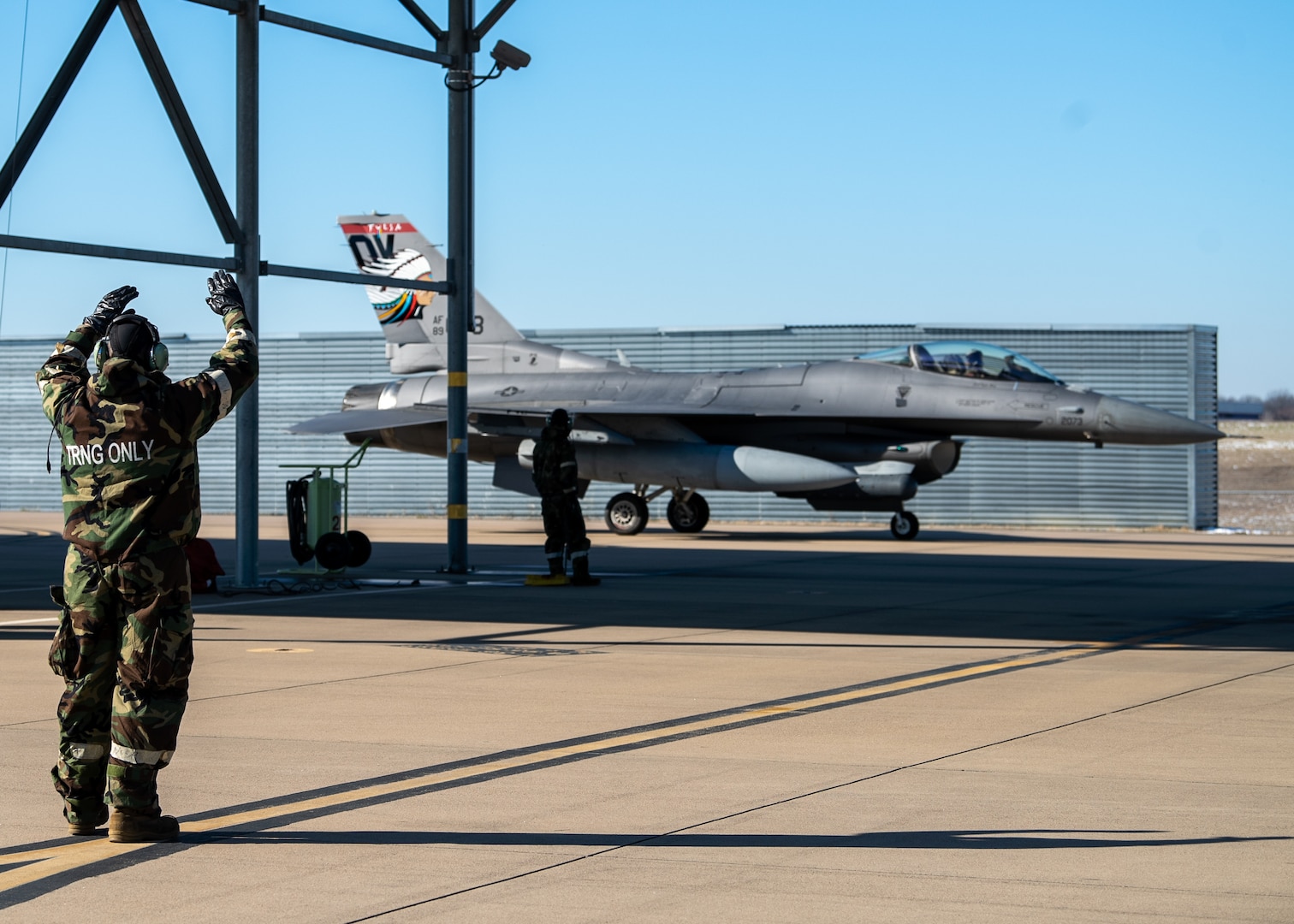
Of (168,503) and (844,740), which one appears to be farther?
(844,740)

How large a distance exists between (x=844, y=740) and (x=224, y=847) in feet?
10.2

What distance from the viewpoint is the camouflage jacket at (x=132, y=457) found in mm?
5344

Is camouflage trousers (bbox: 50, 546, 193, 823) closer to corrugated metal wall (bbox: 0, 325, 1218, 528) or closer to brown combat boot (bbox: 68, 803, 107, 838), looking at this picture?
brown combat boot (bbox: 68, 803, 107, 838)

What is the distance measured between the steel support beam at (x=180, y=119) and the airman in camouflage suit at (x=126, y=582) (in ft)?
32.3

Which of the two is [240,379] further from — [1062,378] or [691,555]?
[1062,378]

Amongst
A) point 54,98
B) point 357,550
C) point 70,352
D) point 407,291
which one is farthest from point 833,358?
point 70,352

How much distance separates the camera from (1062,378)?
1252 inches

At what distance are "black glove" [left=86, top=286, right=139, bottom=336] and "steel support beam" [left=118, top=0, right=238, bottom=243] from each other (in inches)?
363

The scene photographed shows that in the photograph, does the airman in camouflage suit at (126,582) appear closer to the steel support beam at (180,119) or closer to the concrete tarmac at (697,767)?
the concrete tarmac at (697,767)

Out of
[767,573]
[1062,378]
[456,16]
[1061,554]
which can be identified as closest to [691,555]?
[767,573]

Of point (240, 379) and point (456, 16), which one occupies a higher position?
point (456, 16)

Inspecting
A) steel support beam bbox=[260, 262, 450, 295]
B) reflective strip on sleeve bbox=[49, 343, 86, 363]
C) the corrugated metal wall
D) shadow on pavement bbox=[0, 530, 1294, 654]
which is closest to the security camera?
steel support beam bbox=[260, 262, 450, 295]

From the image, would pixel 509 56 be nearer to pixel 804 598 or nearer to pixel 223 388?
pixel 804 598

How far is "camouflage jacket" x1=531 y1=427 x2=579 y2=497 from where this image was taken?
1636cm
